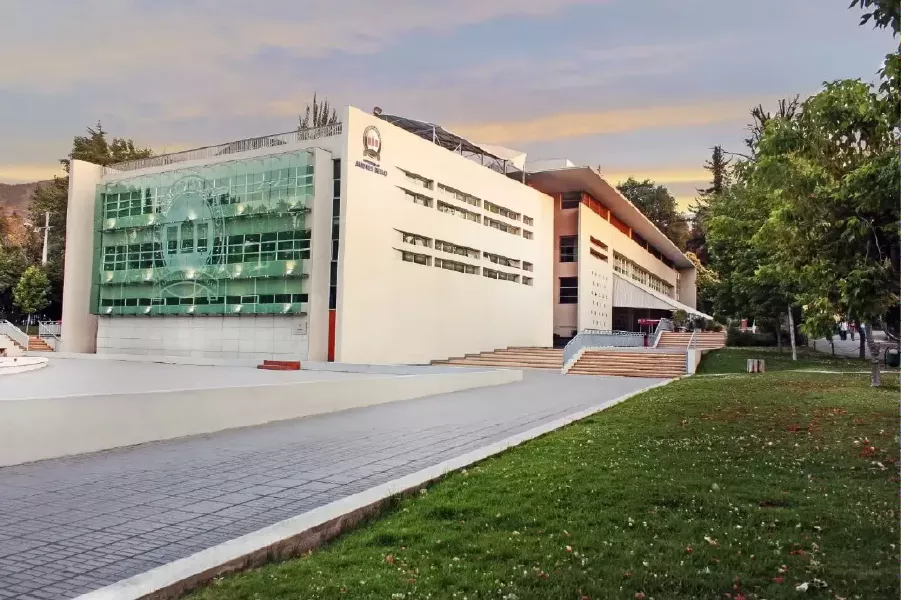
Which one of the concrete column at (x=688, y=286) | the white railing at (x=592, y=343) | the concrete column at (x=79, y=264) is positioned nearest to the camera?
the white railing at (x=592, y=343)

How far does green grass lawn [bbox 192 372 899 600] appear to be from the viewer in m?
4.11

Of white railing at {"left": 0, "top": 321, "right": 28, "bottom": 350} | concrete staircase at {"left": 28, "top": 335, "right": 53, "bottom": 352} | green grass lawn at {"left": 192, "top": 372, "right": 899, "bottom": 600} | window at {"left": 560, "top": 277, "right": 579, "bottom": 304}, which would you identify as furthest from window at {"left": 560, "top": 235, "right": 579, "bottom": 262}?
green grass lawn at {"left": 192, "top": 372, "right": 899, "bottom": 600}

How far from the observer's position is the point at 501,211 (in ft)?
130

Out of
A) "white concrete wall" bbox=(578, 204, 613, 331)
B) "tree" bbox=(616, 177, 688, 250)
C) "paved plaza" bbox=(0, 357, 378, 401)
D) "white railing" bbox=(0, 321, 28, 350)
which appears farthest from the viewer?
"tree" bbox=(616, 177, 688, 250)

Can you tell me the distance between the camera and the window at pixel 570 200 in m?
47.1

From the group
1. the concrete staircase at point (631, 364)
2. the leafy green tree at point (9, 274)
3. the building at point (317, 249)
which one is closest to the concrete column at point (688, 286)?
the building at point (317, 249)

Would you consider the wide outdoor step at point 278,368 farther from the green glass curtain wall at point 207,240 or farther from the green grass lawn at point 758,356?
the green grass lawn at point 758,356

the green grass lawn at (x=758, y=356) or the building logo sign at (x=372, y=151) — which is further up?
the building logo sign at (x=372, y=151)

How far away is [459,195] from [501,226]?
4.70 metres

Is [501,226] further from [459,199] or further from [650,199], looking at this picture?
[650,199]

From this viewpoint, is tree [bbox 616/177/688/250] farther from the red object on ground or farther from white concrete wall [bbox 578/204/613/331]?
the red object on ground

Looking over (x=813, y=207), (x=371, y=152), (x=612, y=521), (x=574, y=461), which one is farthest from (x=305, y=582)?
(x=371, y=152)

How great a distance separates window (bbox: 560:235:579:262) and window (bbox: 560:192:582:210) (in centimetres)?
222

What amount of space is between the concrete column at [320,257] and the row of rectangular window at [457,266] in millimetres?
3717
